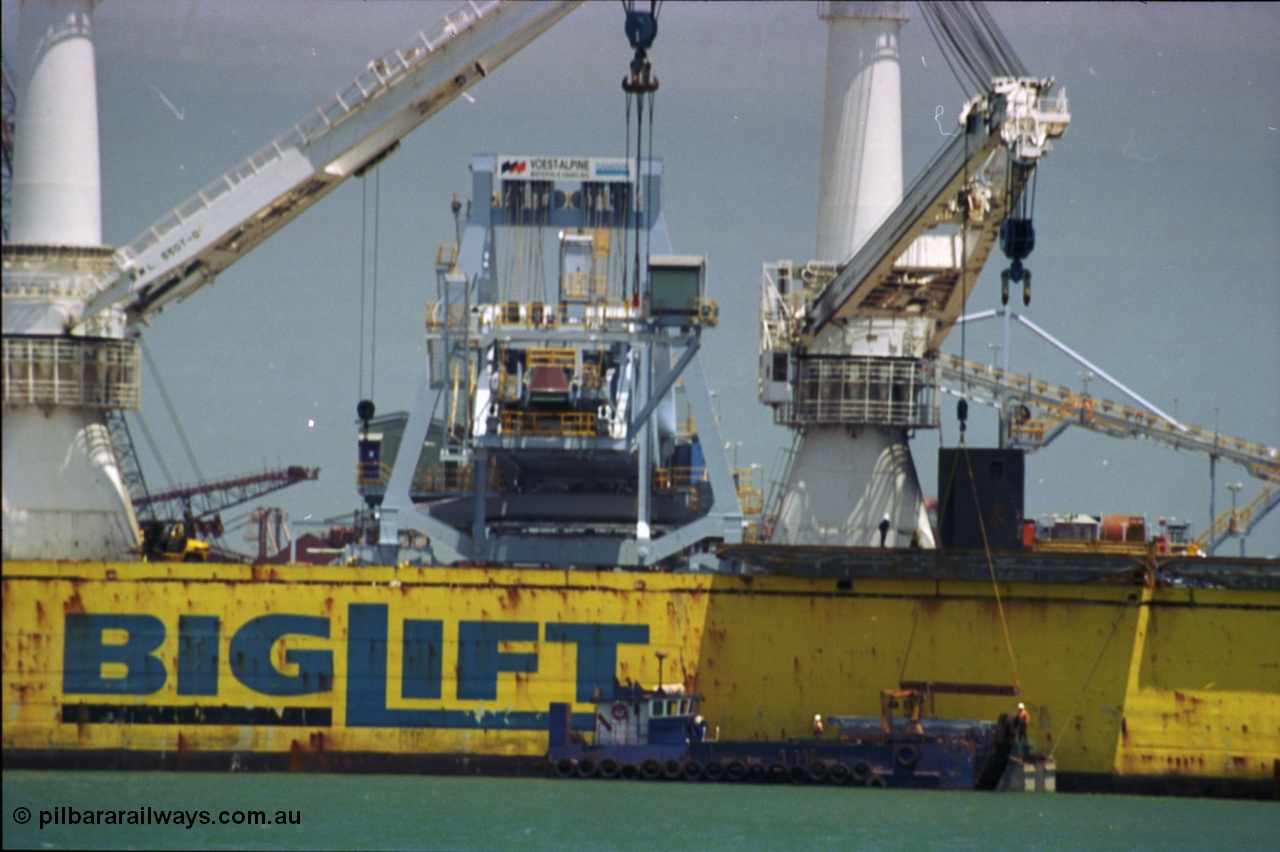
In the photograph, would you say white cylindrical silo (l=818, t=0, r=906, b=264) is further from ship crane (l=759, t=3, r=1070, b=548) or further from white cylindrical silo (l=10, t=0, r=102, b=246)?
white cylindrical silo (l=10, t=0, r=102, b=246)

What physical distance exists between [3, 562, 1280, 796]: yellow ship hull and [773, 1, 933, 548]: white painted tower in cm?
490

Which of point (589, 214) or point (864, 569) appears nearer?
point (864, 569)

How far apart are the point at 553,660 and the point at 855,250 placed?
11.6m

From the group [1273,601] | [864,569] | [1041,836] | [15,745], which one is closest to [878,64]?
[864,569]

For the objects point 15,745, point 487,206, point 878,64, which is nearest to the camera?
point 15,745

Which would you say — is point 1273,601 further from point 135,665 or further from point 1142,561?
point 135,665

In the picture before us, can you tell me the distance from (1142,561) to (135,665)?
19.7 m

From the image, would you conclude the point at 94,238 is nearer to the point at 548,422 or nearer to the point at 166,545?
the point at 166,545

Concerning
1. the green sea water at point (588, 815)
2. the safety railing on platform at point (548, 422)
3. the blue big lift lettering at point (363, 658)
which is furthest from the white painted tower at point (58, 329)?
the safety railing on platform at point (548, 422)

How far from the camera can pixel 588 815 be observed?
25.8m

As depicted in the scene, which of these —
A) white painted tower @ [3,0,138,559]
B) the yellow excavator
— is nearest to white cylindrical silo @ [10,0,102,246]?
white painted tower @ [3,0,138,559]

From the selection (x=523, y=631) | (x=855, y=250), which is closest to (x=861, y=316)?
(x=855, y=250)

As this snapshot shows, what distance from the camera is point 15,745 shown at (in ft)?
102

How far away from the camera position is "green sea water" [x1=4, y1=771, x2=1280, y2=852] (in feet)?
74.6
